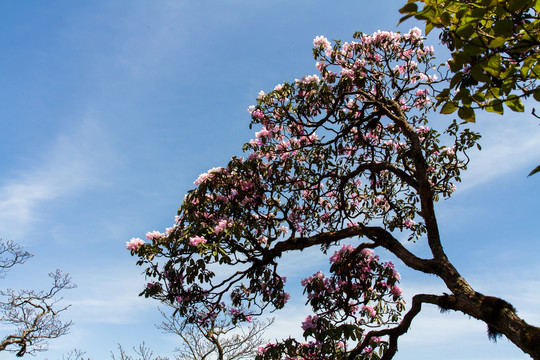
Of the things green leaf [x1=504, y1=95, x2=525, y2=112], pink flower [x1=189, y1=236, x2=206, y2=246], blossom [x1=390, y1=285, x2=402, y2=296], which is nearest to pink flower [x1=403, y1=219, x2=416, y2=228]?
blossom [x1=390, y1=285, x2=402, y2=296]

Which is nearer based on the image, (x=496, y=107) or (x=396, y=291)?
(x=496, y=107)

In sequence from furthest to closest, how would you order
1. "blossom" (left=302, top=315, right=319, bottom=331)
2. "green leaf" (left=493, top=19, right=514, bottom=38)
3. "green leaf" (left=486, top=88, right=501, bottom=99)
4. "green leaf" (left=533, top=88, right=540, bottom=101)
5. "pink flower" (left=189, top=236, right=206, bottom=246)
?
"blossom" (left=302, top=315, right=319, bottom=331)
"pink flower" (left=189, top=236, right=206, bottom=246)
"green leaf" (left=486, top=88, right=501, bottom=99)
"green leaf" (left=533, top=88, right=540, bottom=101)
"green leaf" (left=493, top=19, right=514, bottom=38)

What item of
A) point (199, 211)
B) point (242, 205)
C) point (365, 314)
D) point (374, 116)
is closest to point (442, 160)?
point (374, 116)

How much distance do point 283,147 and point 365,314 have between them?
120 inches

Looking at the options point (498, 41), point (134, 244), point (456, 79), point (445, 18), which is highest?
point (134, 244)

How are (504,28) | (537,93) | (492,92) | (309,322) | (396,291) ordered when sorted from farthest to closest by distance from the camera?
(396,291) < (309,322) < (492,92) < (537,93) < (504,28)

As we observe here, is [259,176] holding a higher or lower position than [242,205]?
higher

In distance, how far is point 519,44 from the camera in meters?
2.16

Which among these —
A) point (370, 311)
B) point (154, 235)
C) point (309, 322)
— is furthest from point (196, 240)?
point (370, 311)

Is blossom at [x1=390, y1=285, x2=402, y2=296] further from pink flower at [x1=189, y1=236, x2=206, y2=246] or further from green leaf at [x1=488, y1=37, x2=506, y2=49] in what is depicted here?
green leaf at [x1=488, y1=37, x2=506, y2=49]

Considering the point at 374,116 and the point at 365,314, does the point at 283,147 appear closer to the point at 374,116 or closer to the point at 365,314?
the point at 374,116

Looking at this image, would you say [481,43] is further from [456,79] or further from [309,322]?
[309,322]

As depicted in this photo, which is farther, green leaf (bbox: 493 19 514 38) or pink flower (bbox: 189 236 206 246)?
pink flower (bbox: 189 236 206 246)

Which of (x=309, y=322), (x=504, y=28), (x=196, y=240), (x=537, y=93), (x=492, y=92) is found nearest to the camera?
(x=504, y=28)
